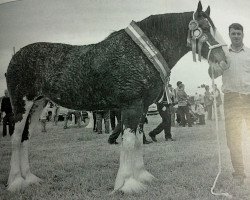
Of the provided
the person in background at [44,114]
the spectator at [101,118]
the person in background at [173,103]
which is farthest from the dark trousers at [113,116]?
the person in background at [44,114]

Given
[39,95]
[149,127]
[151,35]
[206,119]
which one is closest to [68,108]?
[39,95]

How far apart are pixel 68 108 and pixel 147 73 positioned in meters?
0.58

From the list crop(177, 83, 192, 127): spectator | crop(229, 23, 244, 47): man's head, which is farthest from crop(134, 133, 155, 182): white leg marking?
crop(229, 23, 244, 47): man's head

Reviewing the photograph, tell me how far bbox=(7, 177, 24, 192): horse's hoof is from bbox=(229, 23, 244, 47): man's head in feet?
5.01

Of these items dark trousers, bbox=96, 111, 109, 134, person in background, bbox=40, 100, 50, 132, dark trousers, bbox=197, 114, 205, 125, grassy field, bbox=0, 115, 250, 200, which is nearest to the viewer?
grassy field, bbox=0, 115, 250, 200

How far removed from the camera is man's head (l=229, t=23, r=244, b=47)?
190cm

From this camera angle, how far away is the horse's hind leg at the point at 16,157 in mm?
2119

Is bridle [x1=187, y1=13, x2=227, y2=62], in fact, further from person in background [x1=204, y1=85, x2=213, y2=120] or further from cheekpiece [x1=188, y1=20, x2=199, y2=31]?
person in background [x1=204, y1=85, x2=213, y2=120]

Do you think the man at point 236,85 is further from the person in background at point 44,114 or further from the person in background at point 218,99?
the person in background at point 44,114

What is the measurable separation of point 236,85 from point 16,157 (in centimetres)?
143

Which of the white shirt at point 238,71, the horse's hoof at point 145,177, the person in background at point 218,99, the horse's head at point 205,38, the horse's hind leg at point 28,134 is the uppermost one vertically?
the horse's head at point 205,38

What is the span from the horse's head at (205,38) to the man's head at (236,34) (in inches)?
3.6

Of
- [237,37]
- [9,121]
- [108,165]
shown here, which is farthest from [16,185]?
[237,37]

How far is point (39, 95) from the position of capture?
7.29 feet
